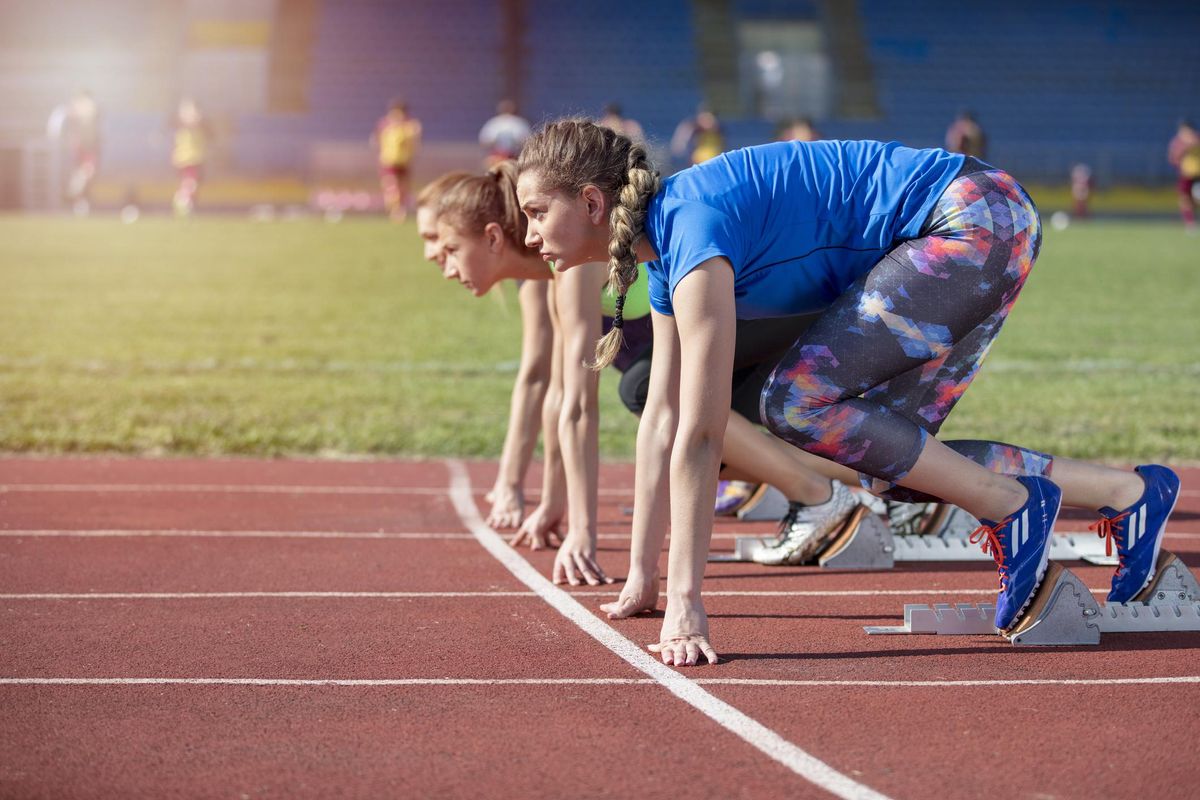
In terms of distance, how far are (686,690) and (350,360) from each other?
7.35 m

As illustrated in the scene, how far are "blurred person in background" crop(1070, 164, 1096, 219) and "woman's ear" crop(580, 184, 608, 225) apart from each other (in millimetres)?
30782

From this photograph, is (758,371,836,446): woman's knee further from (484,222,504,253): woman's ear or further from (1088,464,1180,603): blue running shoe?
(484,222,504,253): woman's ear

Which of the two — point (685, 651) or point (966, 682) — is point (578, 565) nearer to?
point (685, 651)

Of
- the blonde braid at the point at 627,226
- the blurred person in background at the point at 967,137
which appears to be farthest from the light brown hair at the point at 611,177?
the blurred person in background at the point at 967,137

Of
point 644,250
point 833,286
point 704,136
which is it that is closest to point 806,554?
point 833,286

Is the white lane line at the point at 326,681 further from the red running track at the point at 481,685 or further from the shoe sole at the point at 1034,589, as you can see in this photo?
the shoe sole at the point at 1034,589

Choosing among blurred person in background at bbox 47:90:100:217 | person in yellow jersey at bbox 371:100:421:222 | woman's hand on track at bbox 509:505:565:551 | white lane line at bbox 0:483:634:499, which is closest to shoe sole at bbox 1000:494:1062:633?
woman's hand on track at bbox 509:505:565:551

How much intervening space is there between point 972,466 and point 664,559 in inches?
59.6

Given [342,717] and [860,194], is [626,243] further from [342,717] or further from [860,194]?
[342,717]

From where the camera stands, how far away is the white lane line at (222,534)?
530 centimetres

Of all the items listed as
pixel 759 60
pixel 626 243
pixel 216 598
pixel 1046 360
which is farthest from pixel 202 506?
pixel 759 60

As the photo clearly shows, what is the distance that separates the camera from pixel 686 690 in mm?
3414

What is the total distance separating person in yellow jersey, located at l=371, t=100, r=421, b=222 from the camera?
27.8 m

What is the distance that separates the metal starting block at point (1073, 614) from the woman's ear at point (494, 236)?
5.53ft
